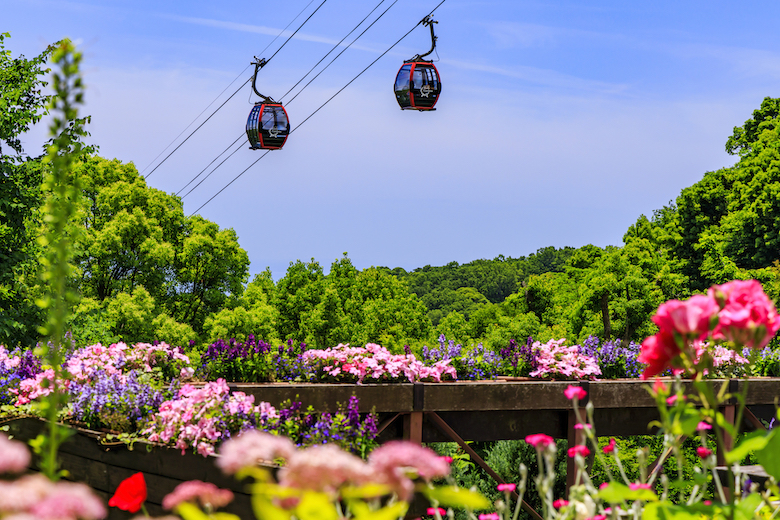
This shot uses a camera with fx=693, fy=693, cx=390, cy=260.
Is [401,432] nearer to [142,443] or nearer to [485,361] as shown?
[485,361]

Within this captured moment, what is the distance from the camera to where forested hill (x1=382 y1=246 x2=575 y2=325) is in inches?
2297

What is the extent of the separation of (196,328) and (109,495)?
834 inches

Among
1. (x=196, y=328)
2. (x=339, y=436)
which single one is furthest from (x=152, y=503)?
(x=196, y=328)

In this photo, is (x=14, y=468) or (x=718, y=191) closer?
(x=14, y=468)

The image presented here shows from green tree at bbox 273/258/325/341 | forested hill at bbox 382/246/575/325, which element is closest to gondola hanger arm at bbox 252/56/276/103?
green tree at bbox 273/258/325/341

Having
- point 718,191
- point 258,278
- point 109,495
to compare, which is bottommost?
point 109,495

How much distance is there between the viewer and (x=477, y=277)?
6309cm

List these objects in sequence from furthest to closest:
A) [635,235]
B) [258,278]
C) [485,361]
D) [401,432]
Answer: [258,278], [635,235], [485,361], [401,432]

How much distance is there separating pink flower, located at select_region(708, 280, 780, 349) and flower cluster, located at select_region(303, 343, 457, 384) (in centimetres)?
421

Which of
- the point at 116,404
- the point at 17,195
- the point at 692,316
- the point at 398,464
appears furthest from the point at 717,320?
the point at 17,195

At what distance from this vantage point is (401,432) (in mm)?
6098

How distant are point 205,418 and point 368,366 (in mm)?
2027

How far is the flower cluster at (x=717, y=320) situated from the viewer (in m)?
1.80

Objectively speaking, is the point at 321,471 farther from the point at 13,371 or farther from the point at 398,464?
the point at 13,371
